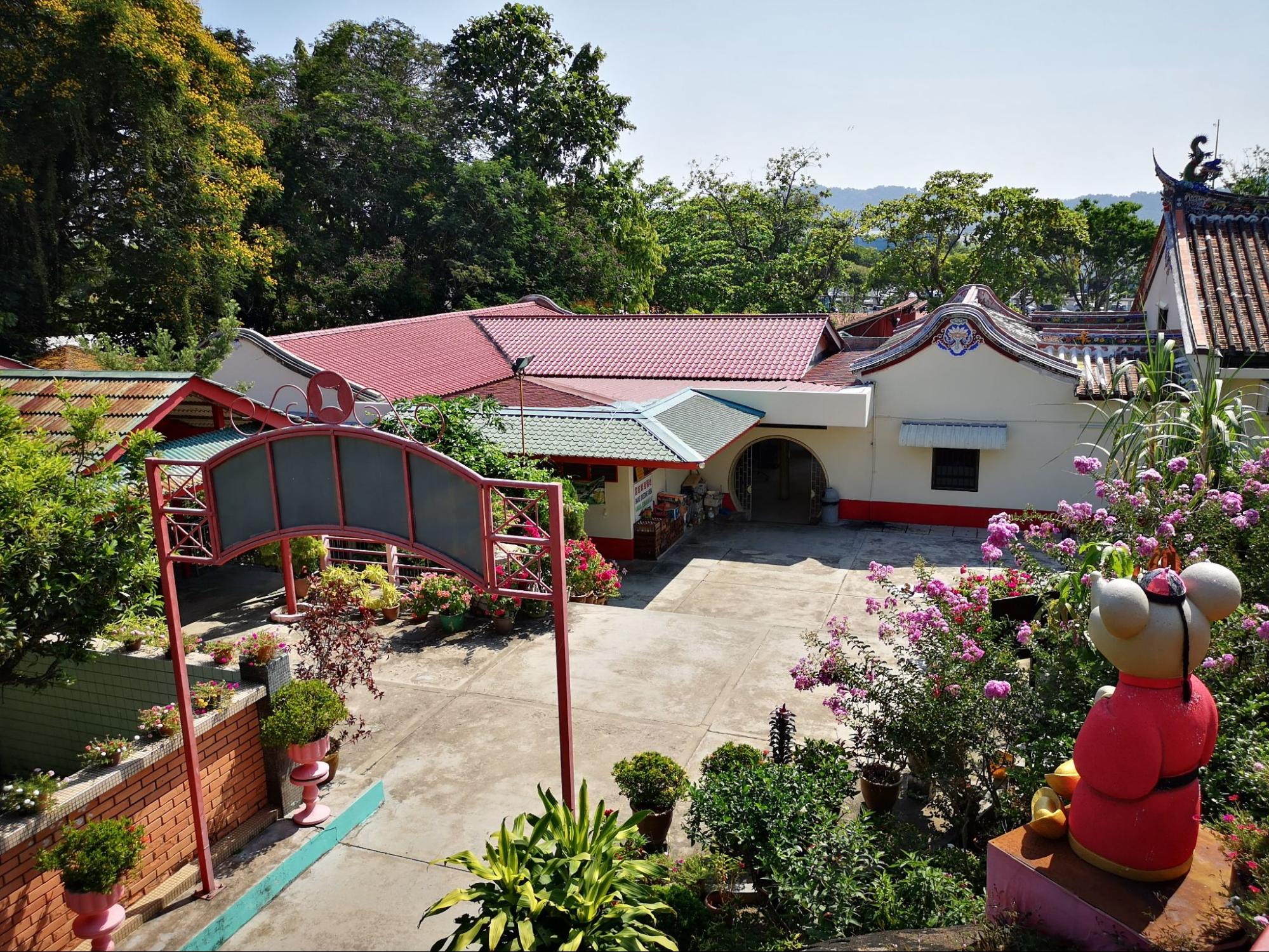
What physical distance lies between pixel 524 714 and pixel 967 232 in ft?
117

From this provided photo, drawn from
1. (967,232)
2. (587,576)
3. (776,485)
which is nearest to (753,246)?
(967,232)

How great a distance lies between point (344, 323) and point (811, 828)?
30.2m

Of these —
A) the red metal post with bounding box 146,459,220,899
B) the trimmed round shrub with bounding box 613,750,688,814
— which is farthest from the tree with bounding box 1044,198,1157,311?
the red metal post with bounding box 146,459,220,899

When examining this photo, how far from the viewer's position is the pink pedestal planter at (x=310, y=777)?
7531 mm

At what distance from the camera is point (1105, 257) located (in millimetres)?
50438

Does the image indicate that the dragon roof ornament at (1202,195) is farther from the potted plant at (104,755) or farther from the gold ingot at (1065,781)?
the potted plant at (104,755)

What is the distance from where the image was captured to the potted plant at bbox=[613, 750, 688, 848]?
23.3 feet

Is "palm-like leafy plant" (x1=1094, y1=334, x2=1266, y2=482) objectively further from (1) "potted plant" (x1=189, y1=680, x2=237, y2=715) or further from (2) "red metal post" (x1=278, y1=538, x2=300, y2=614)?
(2) "red metal post" (x1=278, y1=538, x2=300, y2=614)

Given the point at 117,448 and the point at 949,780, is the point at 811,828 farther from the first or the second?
the point at 117,448

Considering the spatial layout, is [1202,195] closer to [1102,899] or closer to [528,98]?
[1102,899]

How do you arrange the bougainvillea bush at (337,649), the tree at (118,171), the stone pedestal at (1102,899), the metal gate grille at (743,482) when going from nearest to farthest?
the stone pedestal at (1102,899)
the bougainvillea bush at (337,649)
the tree at (118,171)
the metal gate grille at (743,482)

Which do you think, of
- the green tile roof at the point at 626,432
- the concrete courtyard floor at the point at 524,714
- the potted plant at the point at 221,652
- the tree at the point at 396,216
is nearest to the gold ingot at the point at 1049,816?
the concrete courtyard floor at the point at 524,714

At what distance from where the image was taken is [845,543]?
17547 mm

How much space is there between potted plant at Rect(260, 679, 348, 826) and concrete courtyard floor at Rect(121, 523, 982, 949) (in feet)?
1.35
